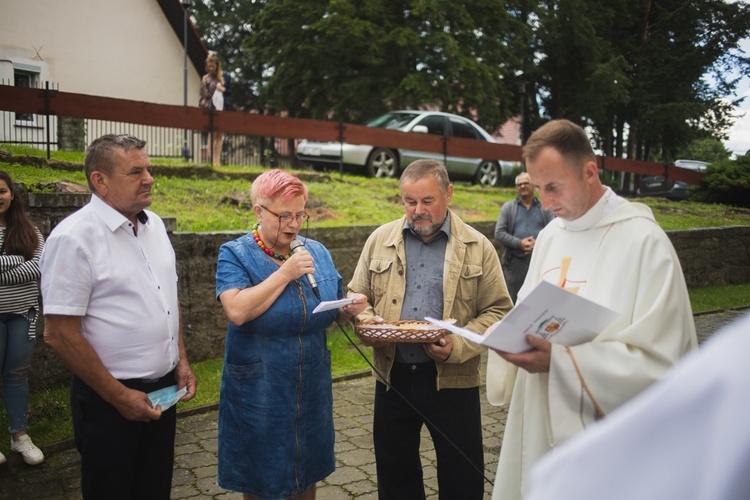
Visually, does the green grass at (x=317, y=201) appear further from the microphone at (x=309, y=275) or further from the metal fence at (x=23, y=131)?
the microphone at (x=309, y=275)

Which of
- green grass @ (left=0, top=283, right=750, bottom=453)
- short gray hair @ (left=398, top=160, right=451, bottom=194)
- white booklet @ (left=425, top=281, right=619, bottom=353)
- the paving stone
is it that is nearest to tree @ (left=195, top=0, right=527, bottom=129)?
green grass @ (left=0, top=283, right=750, bottom=453)

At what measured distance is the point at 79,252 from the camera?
122 inches

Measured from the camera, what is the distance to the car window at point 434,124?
17.2 metres

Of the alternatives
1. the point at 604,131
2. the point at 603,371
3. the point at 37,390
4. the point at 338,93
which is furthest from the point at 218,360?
the point at 604,131

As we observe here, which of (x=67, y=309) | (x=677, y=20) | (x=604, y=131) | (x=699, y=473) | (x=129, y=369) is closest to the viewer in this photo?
(x=699, y=473)

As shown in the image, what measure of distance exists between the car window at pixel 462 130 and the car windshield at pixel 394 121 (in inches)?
40.3

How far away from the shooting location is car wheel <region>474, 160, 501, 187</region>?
16562 millimetres

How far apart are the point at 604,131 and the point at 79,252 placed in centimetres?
3071

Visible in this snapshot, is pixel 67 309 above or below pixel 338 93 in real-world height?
below

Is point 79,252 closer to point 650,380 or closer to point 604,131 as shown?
point 650,380

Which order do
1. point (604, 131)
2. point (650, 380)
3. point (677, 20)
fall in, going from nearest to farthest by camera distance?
point (650, 380)
point (677, 20)
point (604, 131)

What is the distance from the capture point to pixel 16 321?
4988mm

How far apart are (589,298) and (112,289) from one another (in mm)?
2063

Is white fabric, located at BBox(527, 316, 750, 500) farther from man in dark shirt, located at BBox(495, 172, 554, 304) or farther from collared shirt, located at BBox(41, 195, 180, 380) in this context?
man in dark shirt, located at BBox(495, 172, 554, 304)
